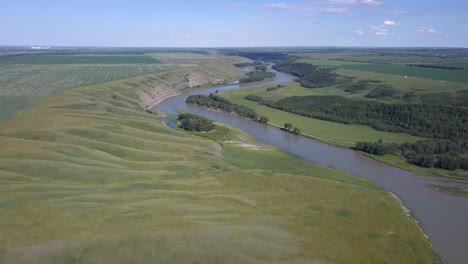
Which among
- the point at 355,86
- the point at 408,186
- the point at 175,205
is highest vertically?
the point at 355,86

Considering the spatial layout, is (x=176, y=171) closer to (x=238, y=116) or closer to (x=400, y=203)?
(x=400, y=203)

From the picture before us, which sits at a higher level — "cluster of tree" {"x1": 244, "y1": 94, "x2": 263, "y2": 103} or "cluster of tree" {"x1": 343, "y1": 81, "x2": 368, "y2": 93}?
"cluster of tree" {"x1": 343, "y1": 81, "x2": 368, "y2": 93}

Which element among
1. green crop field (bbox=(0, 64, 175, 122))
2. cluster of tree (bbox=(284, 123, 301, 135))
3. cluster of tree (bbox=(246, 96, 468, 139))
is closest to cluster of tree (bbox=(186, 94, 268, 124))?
cluster of tree (bbox=(284, 123, 301, 135))

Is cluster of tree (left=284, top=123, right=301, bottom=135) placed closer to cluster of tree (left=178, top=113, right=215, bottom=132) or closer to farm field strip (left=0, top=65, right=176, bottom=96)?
cluster of tree (left=178, top=113, right=215, bottom=132)

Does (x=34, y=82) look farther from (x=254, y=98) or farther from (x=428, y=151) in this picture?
(x=428, y=151)

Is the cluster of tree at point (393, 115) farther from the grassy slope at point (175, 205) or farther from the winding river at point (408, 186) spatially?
the grassy slope at point (175, 205)

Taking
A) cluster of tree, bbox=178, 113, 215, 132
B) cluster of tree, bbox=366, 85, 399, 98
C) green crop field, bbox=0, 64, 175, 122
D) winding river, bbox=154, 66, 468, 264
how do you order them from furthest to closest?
cluster of tree, bbox=366, 85, 399, 98 < green crop field, bbox=0, 64, 175, 122 < cluster of tree, bbox=178, 113, 215, 132 < winding river, bbox=154, 66, 468, 264

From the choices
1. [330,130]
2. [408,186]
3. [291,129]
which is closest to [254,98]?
[291,129]
